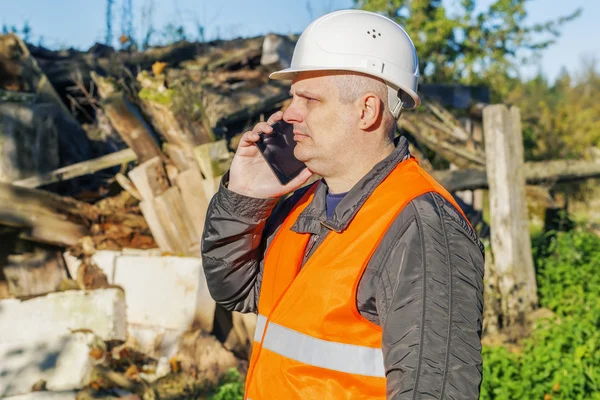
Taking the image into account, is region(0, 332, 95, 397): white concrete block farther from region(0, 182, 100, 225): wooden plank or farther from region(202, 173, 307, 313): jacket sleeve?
region(202, 173, 307, 313): jacket sleeve

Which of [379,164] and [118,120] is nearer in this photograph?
[379,164]

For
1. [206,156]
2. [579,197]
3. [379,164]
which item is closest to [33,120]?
[206,156]

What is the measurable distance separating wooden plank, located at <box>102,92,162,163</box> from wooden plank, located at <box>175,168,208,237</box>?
390 millimetres

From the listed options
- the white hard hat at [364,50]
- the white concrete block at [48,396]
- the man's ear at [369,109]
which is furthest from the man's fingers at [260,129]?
the white concrete block at [48,396]

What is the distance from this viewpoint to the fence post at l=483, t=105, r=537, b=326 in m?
7.08

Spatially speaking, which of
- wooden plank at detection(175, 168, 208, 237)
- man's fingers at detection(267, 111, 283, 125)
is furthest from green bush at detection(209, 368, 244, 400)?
man's fingers at detection(267, 111, 283, 125)

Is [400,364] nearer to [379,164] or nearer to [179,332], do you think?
[379,164]

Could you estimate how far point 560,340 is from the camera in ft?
18.6

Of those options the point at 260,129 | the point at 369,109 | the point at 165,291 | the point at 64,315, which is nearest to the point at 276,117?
the point at 260,129

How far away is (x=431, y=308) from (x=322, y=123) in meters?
0.69

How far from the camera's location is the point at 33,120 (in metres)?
6.93

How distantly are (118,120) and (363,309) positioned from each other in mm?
4936

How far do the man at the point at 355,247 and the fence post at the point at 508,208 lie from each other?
16.3 ft

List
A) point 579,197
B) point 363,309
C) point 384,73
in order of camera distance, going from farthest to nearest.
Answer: point 579,197 < point 384,73 < point 363,309
